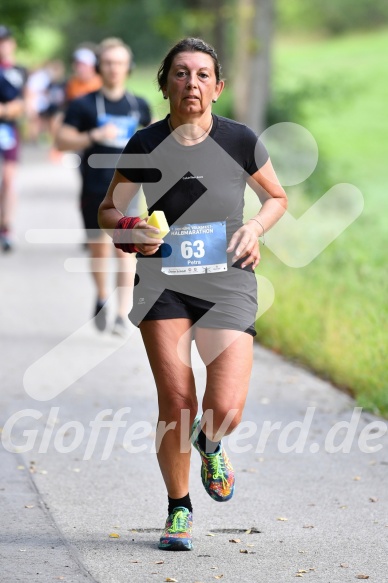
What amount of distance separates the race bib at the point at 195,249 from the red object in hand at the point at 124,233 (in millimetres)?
178

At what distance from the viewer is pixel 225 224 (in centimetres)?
518

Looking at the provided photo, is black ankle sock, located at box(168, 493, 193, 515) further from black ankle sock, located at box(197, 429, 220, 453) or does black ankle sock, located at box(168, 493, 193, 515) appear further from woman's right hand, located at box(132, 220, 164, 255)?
woman's right hand, located at box(132, 220, 164, 255)

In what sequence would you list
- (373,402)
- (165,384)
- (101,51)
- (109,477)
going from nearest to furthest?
(165,384) < (109,477) < (373,402) < (101,51)

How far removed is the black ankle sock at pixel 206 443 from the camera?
5.24 m

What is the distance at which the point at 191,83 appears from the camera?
5.04 meters

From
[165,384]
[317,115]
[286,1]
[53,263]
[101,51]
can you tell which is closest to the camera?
[165,384]

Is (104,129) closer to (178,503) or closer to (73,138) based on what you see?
(73,138)

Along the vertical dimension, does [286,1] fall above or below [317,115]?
above

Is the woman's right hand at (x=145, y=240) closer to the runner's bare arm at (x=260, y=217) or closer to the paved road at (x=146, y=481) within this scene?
the runner's bare arm at (x=260, y=217)

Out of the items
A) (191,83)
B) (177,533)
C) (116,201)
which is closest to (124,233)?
(116,201)

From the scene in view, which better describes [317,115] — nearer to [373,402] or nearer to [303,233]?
[303,233]

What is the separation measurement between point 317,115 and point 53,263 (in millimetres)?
7617

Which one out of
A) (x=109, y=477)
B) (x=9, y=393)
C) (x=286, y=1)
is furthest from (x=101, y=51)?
(x=286, y=1)

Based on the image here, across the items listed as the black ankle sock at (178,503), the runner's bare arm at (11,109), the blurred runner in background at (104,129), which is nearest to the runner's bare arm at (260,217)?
the black ankle sock at (178,503)
